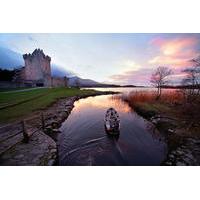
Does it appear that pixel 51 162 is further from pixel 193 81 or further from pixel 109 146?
pixel 193 81

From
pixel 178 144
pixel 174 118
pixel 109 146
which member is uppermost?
pixel 174 118

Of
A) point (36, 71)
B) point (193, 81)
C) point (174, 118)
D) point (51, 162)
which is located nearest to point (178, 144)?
point (193, 81)

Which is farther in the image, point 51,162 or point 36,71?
point 36,71

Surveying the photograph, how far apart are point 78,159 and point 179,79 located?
3.75 meters

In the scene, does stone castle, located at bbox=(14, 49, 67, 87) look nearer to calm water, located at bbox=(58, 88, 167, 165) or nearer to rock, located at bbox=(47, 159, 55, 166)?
calm water, located at bbox=(58, 88, 167, 165)

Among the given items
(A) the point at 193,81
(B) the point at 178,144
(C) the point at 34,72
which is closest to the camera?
(B) the point at 178,144

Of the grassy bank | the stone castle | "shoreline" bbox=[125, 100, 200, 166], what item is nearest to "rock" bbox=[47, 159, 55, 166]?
"shoreline" bbox=[125, 100, 200, 166]

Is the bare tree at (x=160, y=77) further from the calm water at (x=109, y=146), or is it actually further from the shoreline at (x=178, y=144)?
the calm water at (x=109, y=146)

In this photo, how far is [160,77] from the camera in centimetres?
561

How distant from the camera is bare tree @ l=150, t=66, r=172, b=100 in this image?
15.6 feet

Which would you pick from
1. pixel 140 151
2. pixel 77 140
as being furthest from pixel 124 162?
pixel 77 140
